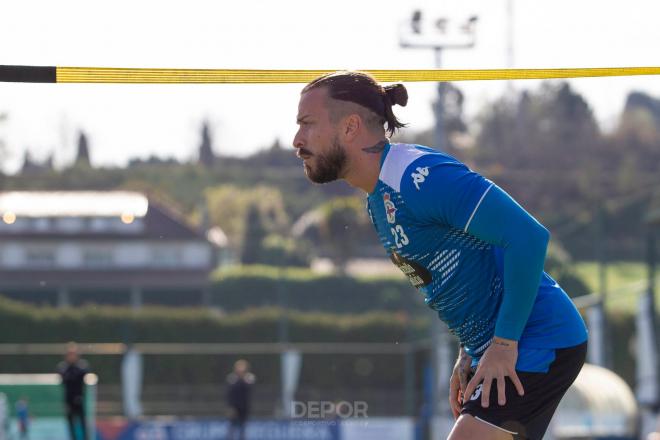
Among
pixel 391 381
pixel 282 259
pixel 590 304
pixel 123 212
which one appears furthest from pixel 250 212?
pixel 590 304

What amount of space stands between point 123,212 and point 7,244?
319 cm

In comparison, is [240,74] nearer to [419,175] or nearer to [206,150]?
[419,175]

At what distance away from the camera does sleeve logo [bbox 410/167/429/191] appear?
128 inches

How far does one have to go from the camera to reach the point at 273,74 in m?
4.29

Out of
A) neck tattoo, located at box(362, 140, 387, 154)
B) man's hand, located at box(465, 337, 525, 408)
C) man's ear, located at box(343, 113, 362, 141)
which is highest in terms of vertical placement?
man's ear, located at box(343, 113, 362, 141)

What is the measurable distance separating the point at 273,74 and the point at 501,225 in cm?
143

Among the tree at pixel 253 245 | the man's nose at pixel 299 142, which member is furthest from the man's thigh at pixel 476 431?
the tree at pixel 253 245

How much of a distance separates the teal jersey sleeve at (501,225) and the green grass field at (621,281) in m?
15.7

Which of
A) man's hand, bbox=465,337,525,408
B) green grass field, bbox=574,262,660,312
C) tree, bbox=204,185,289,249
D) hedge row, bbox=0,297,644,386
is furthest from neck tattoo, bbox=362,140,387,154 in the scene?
tree, bbox=204,185,289,249

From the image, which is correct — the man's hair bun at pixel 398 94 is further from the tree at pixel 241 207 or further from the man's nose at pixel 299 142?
the tree at pixel 241 207

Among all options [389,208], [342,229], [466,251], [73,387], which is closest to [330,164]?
[389,208]

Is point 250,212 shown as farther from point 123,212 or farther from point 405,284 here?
point 405,284

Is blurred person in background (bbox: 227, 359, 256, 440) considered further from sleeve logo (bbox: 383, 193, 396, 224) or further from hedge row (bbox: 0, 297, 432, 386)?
sleeve logo (bbox: 383, 193, 396, 224)

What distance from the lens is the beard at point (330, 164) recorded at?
3439mm
